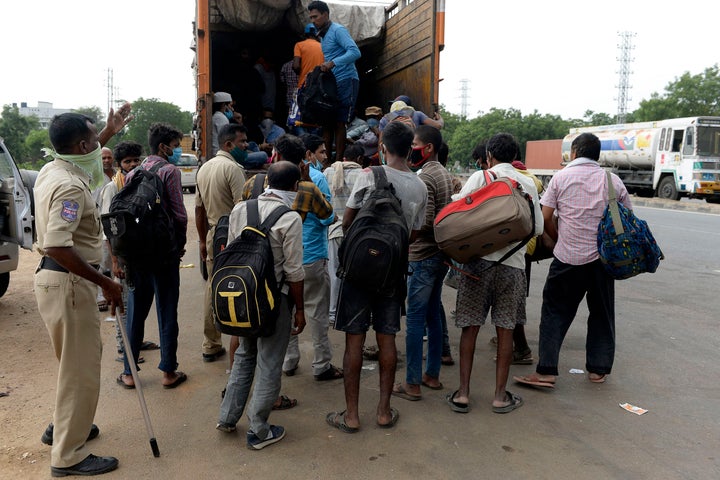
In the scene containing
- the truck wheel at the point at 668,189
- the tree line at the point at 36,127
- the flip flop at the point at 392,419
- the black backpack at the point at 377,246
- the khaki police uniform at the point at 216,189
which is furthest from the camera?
the tree line at the point at 36,127

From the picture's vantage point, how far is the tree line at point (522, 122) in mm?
34906

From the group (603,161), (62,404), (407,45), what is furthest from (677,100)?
(62,404)

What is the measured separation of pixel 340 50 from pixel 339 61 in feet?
0.53

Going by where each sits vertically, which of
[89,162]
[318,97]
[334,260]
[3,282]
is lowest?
[3,282]

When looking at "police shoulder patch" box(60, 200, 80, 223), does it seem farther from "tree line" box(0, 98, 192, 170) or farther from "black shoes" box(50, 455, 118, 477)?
"tree line" box(0, 98, 192, 170)

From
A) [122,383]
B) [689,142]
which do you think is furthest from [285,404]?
[689,142]

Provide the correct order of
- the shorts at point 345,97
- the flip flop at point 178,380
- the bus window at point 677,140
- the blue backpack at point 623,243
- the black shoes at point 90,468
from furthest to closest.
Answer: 1. the bus window at point 677,140
2. the shorts at point 345,97
3. the flip flop at point 178,380
4. the blue backpack at point 623,243
5. the black shoes at point 90,468

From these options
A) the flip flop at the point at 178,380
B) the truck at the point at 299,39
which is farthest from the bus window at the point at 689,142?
the flip flop at the point at 178,380

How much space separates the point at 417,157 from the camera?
380cm

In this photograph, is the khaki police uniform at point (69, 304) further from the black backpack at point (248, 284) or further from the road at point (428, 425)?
the black backpack at point (248, 284)

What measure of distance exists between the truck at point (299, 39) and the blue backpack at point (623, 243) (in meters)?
2.59

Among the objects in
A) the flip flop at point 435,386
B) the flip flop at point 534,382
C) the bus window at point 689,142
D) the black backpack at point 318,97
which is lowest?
the flip flop at point 435,386

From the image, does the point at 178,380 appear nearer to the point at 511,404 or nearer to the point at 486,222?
the point at 511,404

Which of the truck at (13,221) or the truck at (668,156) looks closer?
the truck at (13,221)
